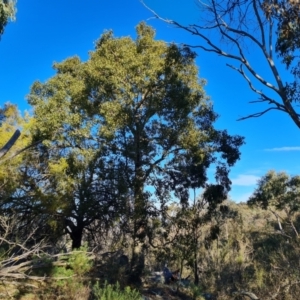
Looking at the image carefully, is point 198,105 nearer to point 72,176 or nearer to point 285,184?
point 72,176

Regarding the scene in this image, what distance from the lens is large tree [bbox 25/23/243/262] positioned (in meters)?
12.7

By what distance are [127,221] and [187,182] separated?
299cm

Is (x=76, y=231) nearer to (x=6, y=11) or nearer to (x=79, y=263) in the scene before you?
(x=79, y=263)

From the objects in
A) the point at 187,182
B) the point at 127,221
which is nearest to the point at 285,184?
the point at 187,182

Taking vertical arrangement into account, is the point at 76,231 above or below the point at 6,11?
below

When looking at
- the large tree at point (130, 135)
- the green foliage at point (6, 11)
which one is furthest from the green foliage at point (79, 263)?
the green foliage at point (6, 11)

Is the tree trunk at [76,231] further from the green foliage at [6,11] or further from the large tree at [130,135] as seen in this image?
the green foliage at [6,11]

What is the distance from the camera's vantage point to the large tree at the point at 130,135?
12.7m

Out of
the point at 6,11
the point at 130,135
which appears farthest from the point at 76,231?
the point at 6,11

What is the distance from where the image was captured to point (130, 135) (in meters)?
13.4

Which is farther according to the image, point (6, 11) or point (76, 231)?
point (76, 231)

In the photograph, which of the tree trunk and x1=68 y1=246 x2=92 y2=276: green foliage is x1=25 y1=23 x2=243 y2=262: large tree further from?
x1=68 y1=246 x2=92 y2=276: green foliage

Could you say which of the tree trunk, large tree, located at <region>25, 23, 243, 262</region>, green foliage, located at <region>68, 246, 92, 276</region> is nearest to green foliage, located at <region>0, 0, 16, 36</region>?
large tree, located at <region>25, 23, 243, 262</region>

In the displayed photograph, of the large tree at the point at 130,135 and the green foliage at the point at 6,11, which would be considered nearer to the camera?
the green foliage at the point at 6,11
